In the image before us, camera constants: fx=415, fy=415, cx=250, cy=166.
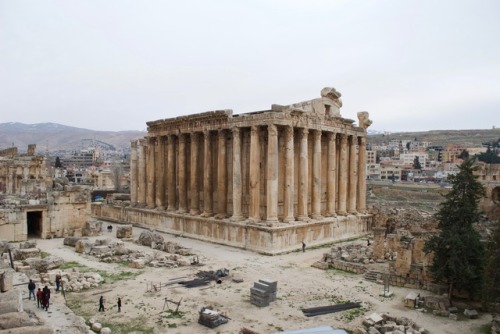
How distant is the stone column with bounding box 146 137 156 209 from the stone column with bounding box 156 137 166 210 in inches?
35.6

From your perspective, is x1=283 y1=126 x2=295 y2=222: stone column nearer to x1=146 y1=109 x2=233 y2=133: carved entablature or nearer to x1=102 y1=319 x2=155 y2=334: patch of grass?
x1=146 y1=109 x2=233 y2=133: carved entablature

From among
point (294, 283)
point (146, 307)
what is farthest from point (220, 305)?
point (294, 283)

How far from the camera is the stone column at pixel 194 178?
117 ft

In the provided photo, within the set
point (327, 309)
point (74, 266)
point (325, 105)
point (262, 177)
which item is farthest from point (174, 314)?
point (325, 105)

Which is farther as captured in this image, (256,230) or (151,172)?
(151,172)

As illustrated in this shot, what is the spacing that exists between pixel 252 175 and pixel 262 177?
173 cm

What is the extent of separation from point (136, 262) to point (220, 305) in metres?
8.04

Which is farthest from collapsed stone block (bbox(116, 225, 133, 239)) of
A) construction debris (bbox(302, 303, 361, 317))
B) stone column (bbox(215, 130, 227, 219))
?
construction debris (bbox(302, 303, 361, 317))

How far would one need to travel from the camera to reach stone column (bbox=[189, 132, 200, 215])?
35.5 m

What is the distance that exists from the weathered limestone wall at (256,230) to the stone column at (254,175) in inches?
40.6

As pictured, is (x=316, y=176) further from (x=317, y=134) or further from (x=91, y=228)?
(x=91, y=228)

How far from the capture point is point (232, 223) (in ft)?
99.4

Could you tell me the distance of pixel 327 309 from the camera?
1719 centimetres

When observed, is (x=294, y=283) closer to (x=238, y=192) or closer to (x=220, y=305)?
(x=220, y=305)
